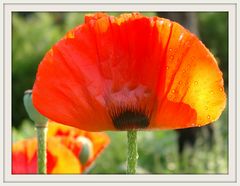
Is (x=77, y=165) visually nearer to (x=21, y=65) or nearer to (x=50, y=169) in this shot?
(x=50, y=169)

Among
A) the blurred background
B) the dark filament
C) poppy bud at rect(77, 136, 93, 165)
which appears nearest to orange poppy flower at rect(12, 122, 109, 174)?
poppy bud at rect(77, 136, 93, 165)

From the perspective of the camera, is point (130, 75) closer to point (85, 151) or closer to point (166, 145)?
point (85, 151)

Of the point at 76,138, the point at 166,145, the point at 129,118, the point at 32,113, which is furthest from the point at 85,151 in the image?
the point at 166,145

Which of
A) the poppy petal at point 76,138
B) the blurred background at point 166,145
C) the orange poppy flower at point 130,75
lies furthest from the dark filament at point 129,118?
the blurred background at point 166,145

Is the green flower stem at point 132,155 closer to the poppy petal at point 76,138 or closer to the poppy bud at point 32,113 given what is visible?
the poppy bud at point 32,113

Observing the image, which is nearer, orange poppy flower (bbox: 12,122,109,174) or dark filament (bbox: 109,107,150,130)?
dark filament (bbox: 109,107,150,130)

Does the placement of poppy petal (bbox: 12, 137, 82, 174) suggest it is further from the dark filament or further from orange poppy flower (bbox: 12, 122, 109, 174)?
the dark filament
